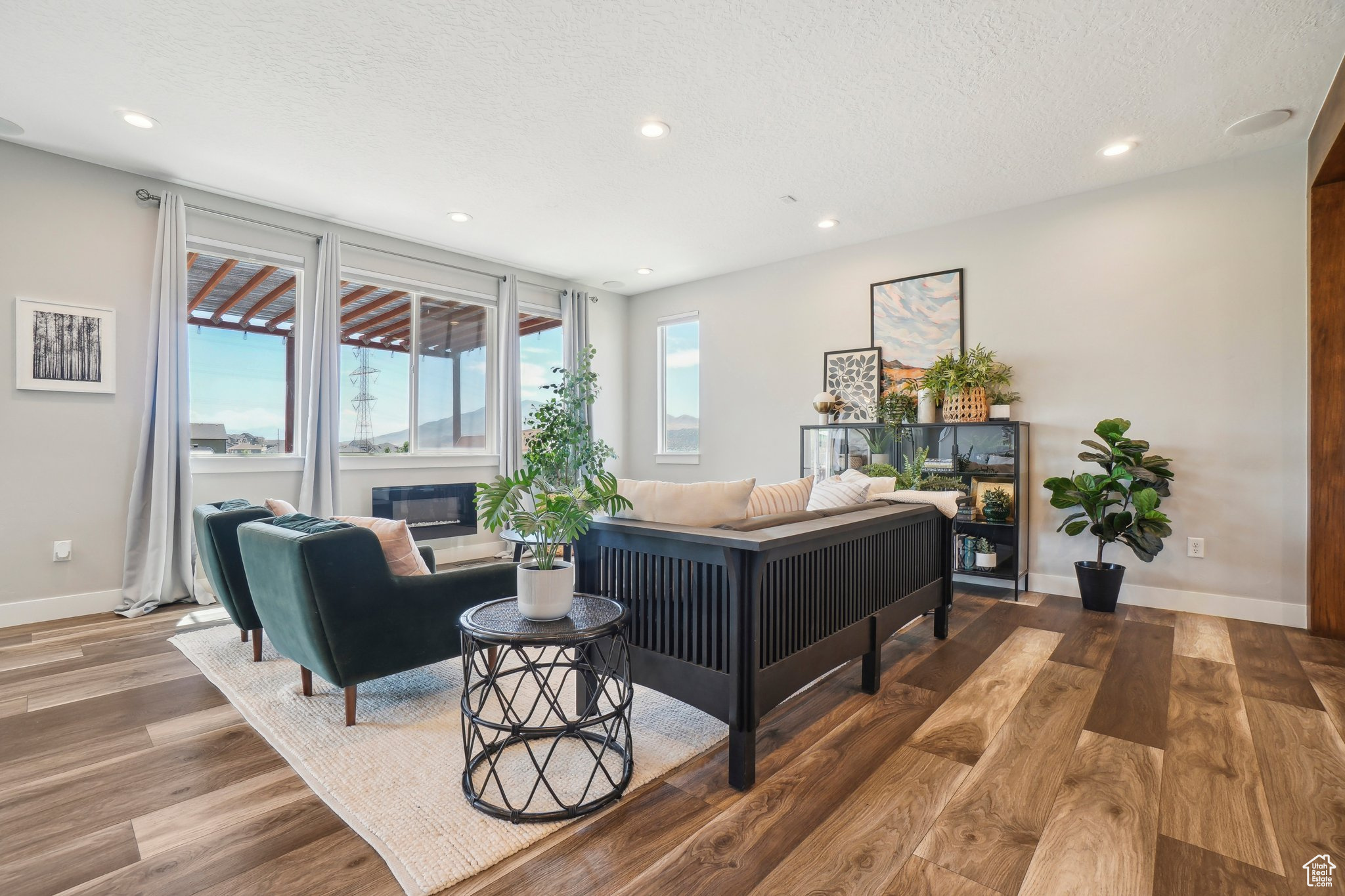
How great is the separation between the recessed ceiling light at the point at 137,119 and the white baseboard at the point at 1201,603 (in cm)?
601

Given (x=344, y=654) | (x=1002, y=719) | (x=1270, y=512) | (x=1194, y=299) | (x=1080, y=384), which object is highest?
(x=1194, y=299)

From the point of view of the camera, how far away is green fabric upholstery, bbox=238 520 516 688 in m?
2.08

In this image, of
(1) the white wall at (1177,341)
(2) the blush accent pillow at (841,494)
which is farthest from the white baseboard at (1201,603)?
(2) the blush accent pillow at (841,494)

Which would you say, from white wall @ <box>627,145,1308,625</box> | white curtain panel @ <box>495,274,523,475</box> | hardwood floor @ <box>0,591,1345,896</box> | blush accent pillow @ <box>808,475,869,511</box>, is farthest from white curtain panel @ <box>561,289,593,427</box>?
hardwood floor @ <box>0,591,1345,896</box>

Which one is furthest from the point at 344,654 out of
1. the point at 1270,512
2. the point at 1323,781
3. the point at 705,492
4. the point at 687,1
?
the point at 1270,512

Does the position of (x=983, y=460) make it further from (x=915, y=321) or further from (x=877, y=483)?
(x=877, y=483)

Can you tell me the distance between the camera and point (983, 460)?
14.3ft

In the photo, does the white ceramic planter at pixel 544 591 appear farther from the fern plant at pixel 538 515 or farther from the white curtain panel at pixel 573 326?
the white curtain panel at pixel 573 326

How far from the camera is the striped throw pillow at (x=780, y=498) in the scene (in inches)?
110

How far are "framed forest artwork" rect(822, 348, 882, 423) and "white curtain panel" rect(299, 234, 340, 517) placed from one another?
3.89 m

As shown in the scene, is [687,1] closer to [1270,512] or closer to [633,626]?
[633,626]

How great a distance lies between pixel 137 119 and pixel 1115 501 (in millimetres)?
5898

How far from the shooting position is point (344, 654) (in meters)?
2.14

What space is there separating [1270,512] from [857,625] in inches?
118
